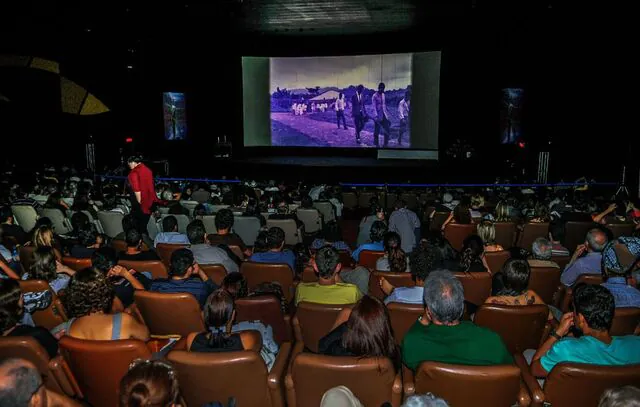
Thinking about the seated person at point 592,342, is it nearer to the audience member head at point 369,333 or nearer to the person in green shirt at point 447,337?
the person in green shirt at point 447,337

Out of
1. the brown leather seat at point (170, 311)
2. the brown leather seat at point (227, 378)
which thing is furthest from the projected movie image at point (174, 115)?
the brown leather seat at point (227, 378)

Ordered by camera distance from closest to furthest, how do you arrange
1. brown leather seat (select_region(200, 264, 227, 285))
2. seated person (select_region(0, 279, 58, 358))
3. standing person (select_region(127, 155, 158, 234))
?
1. seated person (select_region(0, 279, 58, 358))
2. brown leather seat (select_region(200, 264, 227, 285))
3. standing person (select_region(127, 155, 158, 234))

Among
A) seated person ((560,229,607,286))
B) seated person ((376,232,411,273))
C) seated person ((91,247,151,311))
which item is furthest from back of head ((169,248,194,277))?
seated person ((560,229,607,286))

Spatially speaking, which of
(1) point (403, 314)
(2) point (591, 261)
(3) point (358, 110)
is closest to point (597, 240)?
(2) point (591, 261)

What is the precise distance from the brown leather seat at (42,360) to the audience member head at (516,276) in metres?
3.01

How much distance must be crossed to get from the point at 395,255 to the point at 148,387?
349cm

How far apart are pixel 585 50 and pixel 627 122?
2532mm

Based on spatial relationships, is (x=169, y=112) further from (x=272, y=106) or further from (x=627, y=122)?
(x=627, y=122)

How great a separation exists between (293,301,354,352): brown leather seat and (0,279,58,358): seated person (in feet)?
5.23

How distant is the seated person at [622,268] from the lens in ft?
13.2

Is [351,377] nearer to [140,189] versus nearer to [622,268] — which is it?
[622,268]

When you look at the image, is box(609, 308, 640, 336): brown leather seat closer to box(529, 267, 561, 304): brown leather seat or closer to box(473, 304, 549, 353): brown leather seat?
box(473, 304, 549, 353): brown leather seat

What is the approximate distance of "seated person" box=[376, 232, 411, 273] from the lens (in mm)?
5070

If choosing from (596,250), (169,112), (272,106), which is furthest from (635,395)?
(169,112)
